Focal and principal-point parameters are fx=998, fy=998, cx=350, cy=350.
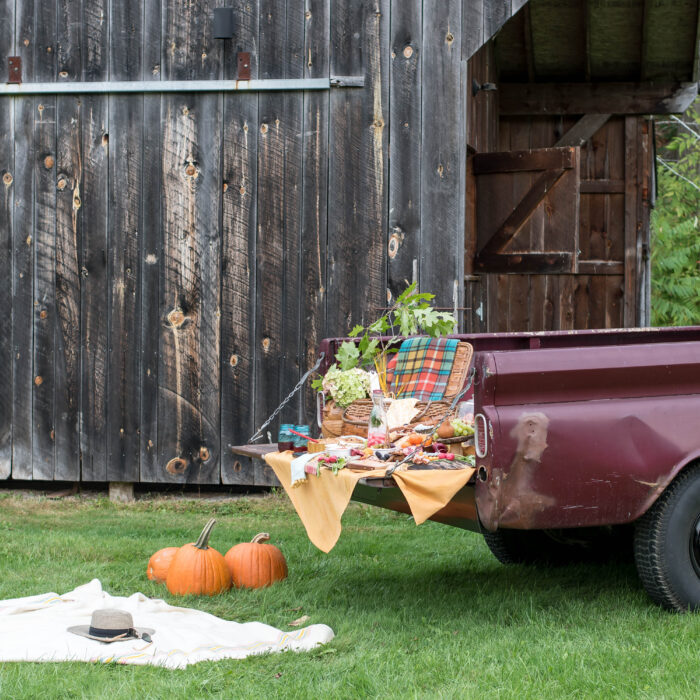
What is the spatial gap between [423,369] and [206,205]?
2.97 metres

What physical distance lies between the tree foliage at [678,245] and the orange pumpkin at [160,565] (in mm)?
10078

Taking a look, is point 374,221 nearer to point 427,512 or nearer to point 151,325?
point 151,325

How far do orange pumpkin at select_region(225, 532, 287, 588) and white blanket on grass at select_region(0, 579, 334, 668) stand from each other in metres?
0.64

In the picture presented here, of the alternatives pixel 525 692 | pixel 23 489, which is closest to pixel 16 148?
pixel 23 489

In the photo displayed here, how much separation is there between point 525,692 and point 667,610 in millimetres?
1224

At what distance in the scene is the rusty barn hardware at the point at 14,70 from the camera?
816cm

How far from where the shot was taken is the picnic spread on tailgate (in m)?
4.28

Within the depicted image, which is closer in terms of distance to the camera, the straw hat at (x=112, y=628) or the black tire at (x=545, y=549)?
the straw hat at (x=112, y=628)

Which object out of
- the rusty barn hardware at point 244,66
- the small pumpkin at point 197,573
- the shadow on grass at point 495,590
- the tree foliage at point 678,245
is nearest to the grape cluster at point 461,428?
the shadow on grass at point 495,590

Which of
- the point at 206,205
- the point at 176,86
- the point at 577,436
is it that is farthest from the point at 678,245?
the point at 577,436

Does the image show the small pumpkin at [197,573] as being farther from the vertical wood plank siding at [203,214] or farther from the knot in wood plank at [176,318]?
the knot in wood plank at [176,318]

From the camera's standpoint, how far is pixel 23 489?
8.45 meters

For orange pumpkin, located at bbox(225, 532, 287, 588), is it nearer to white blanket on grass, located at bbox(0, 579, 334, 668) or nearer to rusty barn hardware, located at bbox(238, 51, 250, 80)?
white blanket on grass, located at bbox(0, 579, 334, 668)

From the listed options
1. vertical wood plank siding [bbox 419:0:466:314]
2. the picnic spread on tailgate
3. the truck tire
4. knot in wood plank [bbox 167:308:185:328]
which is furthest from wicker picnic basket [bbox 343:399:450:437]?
knot in wood plank [bbox 167:308:185:328]
